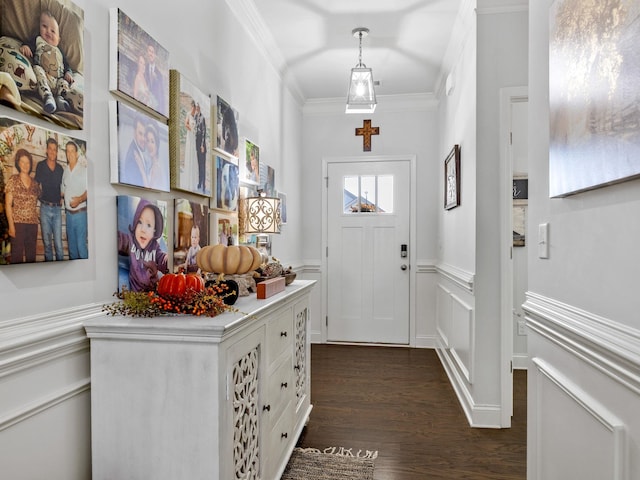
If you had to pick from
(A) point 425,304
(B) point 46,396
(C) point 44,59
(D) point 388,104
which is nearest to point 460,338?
(A) point 425,304

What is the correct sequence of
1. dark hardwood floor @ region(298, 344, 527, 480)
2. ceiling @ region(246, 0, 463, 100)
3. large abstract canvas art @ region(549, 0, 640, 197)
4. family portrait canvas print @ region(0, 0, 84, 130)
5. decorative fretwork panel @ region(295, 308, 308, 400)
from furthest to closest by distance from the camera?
ceiling @ region(246, 0, 463, 100)
decorative fretwork panel @ region(295, 308, 308, 400)
dark hardwood floor @ region(298, 344, 527, 480)
family portrait canvas print @ region(0, 0, 84, 130)
large abstract canvas art @ region(549, 0, 640, 197)

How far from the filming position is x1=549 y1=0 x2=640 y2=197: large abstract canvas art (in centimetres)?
87

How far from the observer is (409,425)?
2.67m

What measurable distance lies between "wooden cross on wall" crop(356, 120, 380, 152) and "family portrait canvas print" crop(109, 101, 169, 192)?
10.3ft

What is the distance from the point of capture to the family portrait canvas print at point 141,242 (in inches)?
61.2

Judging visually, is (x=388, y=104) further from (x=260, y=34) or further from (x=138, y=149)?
(x=138, y=149)

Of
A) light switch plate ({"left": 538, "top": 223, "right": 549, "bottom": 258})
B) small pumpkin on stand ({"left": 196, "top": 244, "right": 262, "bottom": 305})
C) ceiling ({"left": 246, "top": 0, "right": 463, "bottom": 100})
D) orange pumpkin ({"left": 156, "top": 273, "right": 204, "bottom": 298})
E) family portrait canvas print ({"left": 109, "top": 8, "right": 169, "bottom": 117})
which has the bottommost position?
orange pumpkin ({"left": 156, "top": 273, "right": 204, "bottom": 298})

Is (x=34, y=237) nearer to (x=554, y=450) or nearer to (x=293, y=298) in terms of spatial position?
(x=293, y=298)

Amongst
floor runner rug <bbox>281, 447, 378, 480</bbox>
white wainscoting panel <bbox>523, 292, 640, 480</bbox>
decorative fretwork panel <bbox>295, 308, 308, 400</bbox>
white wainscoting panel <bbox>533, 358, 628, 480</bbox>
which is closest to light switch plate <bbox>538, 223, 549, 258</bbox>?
white wainscoting panel <bbox>523, 292, 640, 480</bbox>

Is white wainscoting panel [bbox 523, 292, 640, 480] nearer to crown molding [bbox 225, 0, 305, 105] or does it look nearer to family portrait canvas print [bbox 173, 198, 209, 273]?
family portrait canvas print [bbox 173, 198, 209, 273]

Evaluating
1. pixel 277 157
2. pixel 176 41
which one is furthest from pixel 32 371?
pixel 277 157

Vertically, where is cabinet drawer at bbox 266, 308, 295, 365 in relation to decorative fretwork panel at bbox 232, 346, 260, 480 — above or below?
above

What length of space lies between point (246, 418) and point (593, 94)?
1439mm

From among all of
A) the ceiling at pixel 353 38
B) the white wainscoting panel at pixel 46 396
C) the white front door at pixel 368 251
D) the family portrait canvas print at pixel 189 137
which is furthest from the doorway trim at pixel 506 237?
the white wainscoting panel at pixel 46 396
